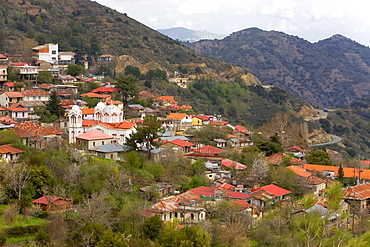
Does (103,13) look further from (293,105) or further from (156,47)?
(293,105)

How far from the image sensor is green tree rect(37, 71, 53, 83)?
188 ft

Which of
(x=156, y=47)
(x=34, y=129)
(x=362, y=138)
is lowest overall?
(x=362, y=138)

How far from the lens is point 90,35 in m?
91.1

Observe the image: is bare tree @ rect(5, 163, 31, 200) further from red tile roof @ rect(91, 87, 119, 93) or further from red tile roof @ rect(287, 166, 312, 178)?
red tile roof @ rect(91, 87, 119, 93)

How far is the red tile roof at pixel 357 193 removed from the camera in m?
36.3

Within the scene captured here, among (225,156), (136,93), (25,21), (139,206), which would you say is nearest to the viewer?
(139,206)

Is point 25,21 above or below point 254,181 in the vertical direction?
above

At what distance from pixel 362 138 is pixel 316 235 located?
90.4 meters

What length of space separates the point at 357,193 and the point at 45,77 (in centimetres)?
3485

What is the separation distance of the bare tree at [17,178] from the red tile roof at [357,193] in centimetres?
2041

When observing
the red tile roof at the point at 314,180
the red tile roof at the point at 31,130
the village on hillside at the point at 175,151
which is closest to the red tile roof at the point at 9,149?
the village on hillside at the point at 175,151

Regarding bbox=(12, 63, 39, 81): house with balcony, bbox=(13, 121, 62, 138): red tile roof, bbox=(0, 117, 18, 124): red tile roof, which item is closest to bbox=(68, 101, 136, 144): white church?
bbox=(13, 121, 62, 138): red tile roof

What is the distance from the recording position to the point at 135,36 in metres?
101

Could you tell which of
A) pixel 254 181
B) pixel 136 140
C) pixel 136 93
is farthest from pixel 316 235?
pixel 136 93
